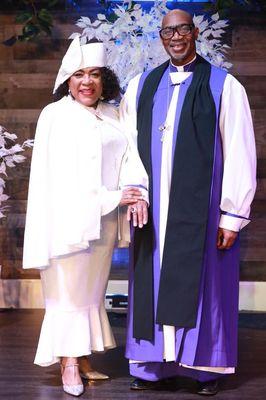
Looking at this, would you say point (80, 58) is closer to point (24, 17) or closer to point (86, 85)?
point (86, 85)

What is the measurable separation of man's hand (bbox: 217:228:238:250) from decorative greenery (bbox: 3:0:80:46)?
7.98ft

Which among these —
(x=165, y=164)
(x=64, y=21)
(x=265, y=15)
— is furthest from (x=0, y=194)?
(x=265, y=15)

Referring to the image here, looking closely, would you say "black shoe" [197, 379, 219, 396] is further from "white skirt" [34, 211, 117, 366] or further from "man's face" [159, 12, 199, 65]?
"man's face" [159, 12, 199, 65]

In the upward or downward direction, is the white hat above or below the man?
above

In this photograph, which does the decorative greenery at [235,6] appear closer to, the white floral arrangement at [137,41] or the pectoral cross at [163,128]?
the white floral arrangement at [137,41]

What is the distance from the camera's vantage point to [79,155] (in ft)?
12.5

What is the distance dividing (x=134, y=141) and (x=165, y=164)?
0.64 feet

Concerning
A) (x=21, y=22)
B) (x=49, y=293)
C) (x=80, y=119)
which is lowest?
(x=49, y=293)

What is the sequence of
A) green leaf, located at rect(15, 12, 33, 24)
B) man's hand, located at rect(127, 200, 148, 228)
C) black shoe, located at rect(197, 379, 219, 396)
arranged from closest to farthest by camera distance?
man's hand, located at rect(127, 200, 148, 228) < black shoe, located at rect(197, 379, 219, 396) < green leaf, located at rect(15, 12, 33, 24)

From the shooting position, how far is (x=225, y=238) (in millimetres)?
3842

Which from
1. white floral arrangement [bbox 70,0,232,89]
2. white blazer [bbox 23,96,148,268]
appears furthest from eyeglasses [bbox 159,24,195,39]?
white floral arrangement [bbox 70,0,232,89]

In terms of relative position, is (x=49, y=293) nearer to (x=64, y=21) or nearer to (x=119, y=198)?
(x=119, y=198)

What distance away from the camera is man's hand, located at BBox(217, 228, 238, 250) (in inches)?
151

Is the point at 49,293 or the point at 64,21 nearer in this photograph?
the point at 49,293
